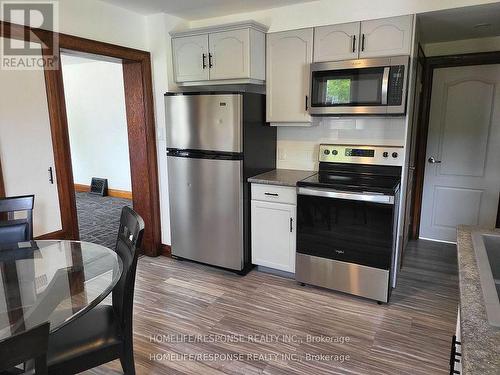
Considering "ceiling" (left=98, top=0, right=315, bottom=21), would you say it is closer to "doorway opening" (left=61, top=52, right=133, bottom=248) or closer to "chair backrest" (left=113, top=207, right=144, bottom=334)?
"chair backrest" (left=113, top=207, right=144, bottom=334)

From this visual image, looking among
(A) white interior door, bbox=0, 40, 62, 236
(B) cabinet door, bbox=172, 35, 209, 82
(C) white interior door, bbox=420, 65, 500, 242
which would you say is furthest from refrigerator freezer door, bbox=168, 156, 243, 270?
(C) white interior door, bbox=420, 65, 500, 242

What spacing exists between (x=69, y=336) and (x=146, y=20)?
2.94 m

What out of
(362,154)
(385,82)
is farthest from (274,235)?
(385,82)

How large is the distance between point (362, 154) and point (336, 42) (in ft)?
3.18

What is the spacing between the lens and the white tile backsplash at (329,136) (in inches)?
119

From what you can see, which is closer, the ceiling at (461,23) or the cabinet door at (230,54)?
the ceiling at (461,23)

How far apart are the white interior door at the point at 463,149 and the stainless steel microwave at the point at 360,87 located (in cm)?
164

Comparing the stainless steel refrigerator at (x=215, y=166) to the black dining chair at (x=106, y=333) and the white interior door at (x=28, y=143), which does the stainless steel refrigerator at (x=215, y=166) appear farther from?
the black dining chair at (x=106, y=333)

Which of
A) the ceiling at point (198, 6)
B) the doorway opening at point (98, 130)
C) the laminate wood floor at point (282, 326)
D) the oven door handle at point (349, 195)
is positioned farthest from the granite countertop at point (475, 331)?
the doorway opening at point (98, 130)

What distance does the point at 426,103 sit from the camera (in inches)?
155

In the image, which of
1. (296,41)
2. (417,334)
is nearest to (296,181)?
(296,41)

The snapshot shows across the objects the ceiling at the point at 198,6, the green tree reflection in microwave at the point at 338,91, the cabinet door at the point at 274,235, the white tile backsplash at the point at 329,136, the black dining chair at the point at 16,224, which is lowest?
the cabinet door at the point at 274,235

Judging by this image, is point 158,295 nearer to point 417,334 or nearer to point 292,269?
point 292,269

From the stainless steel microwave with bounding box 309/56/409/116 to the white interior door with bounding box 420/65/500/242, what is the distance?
1638 mm
